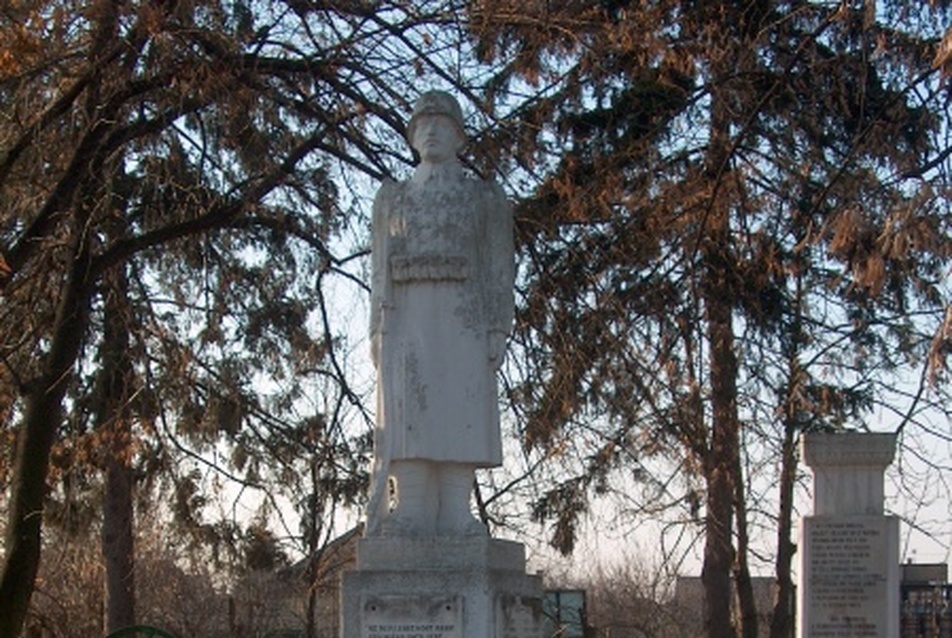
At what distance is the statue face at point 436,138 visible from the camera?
26.7ft

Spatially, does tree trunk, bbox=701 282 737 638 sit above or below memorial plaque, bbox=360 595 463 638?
above

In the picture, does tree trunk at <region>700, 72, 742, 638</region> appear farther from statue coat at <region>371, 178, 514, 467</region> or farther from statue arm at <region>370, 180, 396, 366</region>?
statue arm at <region>370, 180, 396, 366</region>

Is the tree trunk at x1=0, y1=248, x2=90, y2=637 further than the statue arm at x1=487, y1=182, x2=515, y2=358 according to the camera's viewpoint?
Yes

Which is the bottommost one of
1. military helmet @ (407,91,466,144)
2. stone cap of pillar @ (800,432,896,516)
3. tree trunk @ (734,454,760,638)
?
tree trunk @ (734,454,760,638)

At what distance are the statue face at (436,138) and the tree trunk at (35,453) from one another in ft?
13.9

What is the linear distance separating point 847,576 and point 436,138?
6.80m

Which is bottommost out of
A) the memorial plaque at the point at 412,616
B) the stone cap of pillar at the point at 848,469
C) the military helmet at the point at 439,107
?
the memorial plaque at the point at 412,616

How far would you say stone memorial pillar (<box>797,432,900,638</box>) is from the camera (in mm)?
13078

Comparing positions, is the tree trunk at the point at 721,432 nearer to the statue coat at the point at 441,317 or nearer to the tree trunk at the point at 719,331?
the tree trunk at the point at 719,331

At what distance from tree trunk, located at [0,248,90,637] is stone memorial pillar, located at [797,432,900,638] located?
6040 mm

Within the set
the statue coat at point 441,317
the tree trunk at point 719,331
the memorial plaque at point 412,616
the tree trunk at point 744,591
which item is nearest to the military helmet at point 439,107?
the statue coat at point 441,317

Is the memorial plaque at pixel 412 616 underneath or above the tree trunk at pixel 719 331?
underneath

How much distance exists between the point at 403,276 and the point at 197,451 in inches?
258

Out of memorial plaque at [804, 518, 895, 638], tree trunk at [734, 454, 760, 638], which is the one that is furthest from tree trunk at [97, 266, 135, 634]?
tree trunk at [734, 454, 760, 638]
